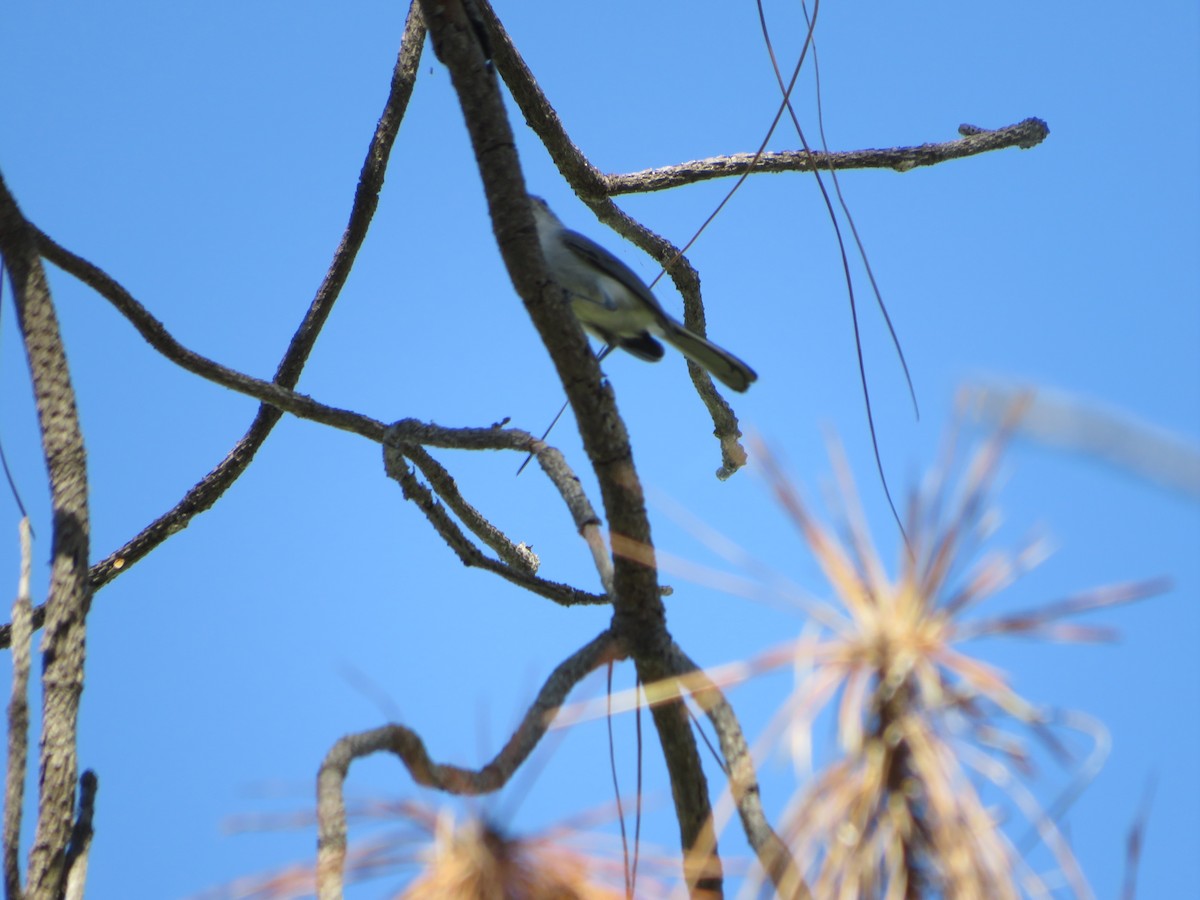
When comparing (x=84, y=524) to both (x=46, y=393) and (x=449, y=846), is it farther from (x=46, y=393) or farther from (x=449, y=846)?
(x=449, y=846)

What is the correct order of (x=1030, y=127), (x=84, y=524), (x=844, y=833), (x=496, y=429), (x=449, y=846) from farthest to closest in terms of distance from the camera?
(x=1030, y=127), (x=496, y=429), (x=84, y=524), (x=449, y=846), (x=844, y=833)

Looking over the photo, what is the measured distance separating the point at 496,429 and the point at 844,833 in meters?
1.65

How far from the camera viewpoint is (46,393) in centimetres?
249

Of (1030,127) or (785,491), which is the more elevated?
(1030,127)

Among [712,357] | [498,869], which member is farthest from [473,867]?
[712,357]

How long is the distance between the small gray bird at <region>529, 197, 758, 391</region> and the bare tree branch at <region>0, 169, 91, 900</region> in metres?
2.03

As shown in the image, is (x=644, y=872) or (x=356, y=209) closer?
(x=644, y=872)

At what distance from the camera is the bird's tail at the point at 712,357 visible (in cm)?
411

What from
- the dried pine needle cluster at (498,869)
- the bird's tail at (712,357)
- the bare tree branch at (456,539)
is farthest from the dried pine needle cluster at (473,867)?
the bird's tail at (712,357)

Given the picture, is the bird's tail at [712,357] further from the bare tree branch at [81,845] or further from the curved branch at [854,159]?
the bare tree branch at [81,845]

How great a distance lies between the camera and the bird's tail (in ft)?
13.5

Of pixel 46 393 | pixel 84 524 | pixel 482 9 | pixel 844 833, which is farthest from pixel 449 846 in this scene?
pixel 482 9

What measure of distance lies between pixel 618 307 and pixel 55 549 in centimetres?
284

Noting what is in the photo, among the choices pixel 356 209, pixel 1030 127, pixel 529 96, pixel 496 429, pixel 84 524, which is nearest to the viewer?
pixel 84 524
